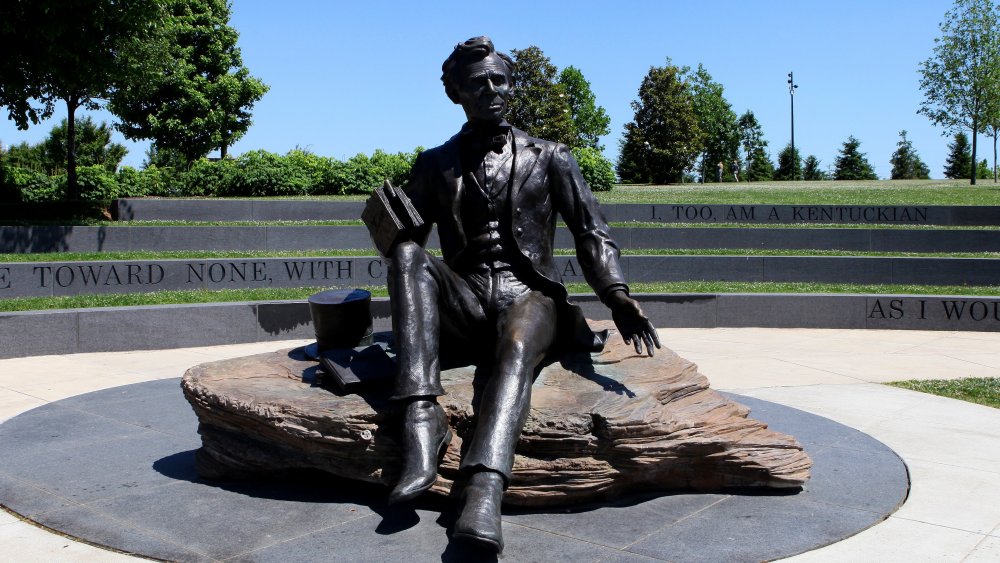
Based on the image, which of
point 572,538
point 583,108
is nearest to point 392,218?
point 572,538

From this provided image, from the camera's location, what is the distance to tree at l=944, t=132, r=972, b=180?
47.4 meters

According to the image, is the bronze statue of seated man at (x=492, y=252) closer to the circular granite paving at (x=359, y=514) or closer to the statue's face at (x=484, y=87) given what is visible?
the statue's face at (x=484, y=87)

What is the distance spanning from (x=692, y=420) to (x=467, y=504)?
129cm

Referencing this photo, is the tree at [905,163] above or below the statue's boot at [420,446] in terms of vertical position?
above

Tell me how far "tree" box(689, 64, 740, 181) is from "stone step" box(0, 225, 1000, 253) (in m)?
31.8

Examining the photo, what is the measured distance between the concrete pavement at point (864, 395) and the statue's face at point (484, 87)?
2591 mm

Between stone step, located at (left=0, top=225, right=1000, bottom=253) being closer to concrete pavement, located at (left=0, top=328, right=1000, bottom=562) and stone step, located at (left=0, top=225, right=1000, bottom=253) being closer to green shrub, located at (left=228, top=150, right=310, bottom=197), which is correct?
concrete pavement, located at (left=0, top=328, right=1000, bottom=562)

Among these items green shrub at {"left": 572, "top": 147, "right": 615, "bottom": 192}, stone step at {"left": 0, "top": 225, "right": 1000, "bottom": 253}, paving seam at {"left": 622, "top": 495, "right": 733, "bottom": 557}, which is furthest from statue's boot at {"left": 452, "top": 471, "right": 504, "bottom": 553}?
green shrub at {"left": 572, "top": 147, "right": 615, "bottom": 192}

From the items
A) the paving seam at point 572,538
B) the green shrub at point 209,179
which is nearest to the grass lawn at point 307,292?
the paving seam at point 572,538

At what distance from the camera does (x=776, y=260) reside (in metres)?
13.2

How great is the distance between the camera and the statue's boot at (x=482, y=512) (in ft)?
11.4

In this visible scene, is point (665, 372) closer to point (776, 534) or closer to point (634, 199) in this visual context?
point (776, 534)

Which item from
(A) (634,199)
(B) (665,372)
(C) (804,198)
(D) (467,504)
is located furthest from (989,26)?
(D) (467,504)

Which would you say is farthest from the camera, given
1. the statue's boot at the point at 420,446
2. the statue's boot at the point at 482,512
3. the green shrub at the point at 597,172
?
the green shrub at the point at 597,172
